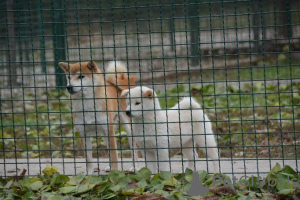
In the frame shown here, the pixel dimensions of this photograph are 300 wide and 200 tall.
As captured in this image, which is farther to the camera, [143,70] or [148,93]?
[143,70]

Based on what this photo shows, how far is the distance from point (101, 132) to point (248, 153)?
191 centimetres

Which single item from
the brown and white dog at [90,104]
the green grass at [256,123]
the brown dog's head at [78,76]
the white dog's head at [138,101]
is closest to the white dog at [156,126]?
the white dog's head at [138,101]

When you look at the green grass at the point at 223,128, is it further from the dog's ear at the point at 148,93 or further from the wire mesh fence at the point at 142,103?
the dog's ear at the point at 148,93

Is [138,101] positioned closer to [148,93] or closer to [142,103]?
[148,93]

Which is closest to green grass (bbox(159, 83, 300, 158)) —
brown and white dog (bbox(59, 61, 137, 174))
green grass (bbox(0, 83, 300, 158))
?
green grass (bbox(0, 83, 300, 158))

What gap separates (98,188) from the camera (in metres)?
4.47

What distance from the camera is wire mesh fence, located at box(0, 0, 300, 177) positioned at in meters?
4.56

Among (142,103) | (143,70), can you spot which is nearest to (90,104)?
(142,103)

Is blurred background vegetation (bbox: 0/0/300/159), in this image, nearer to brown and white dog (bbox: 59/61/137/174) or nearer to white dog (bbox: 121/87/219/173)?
brown and white dog (bbox: 59/61/137/174)

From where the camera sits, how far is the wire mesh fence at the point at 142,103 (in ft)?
15.0

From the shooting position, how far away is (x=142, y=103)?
16.7 feet

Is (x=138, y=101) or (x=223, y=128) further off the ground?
(x=138, y=101)

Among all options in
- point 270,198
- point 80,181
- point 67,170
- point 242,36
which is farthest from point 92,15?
point 270,198

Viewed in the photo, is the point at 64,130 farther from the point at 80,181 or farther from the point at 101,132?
the point at 80,181
